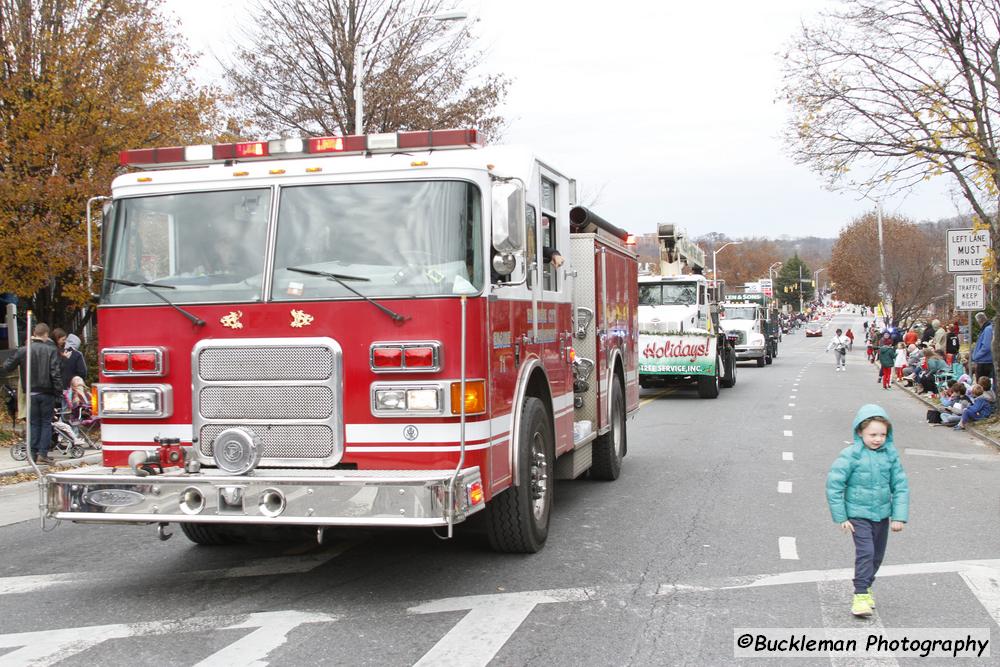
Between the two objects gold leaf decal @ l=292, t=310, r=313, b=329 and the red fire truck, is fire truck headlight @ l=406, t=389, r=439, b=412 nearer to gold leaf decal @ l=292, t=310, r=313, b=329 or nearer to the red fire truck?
the red fire truck

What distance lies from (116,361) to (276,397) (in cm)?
111

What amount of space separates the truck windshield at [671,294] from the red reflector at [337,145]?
642 inches

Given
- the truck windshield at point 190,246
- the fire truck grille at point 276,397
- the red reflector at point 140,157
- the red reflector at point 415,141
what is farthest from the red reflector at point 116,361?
the red reflector at point 415,141

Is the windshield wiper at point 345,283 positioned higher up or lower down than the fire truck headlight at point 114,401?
higher up

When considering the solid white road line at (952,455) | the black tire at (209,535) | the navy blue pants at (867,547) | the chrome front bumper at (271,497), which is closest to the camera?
the chrome front bumper at (271,497)

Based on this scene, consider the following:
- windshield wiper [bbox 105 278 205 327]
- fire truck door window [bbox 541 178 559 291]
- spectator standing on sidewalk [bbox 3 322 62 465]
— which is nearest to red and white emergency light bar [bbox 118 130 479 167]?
windshield wiper [bbox 105 278 205 327]

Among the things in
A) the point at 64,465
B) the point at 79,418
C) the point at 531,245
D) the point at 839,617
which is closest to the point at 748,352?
the point at 79,418

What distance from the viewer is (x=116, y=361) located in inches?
245

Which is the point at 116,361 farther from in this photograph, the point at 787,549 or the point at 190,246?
the point at 787,549

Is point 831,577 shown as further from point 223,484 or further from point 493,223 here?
point 223,484

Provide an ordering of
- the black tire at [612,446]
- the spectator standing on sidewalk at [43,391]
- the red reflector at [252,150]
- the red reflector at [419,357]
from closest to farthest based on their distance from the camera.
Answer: the red reflector at [419,357] < the red reflector at [252,150] < the black tire at [612,446] < the spectator standing on sidewalk at [43,391]

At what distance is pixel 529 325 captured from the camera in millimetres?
7094

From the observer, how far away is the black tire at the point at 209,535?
7.52 m

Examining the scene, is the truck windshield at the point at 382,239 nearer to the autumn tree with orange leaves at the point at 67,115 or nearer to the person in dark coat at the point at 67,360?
the person in dark coat at the point at 67,360
